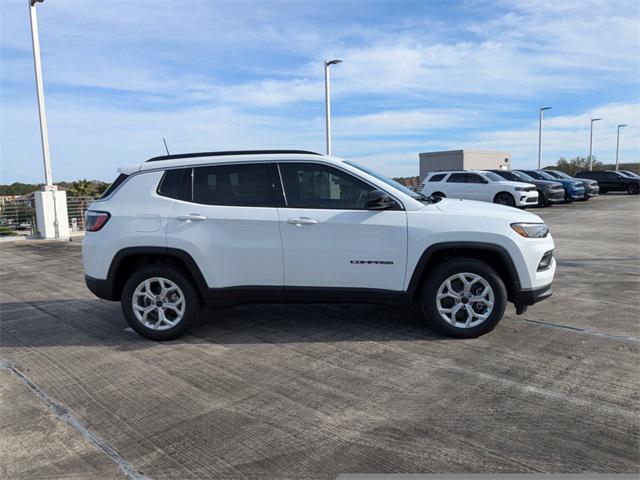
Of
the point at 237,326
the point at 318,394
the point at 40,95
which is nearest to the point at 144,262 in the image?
the point at 237,326

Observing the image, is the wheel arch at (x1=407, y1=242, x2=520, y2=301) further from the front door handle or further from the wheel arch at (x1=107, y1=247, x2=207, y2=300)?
the wheel arch at (x1=107, y1=247, x2=207, y2=300)

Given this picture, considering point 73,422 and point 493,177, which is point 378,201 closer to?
point 73,422

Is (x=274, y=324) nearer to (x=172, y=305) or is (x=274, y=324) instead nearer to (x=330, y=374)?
(x=172, y=305)

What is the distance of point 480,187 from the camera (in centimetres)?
2109

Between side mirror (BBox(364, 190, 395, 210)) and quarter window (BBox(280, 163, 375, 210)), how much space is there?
0.06m

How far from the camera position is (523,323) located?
5.39m

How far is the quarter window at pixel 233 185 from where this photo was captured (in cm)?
496

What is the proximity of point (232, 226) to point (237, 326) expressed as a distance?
4.08ft

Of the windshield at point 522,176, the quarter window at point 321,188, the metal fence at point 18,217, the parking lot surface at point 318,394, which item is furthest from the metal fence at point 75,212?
the windshield at point 522,176

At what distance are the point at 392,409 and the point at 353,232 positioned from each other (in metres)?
1.78

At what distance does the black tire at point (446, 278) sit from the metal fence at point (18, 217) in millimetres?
15090

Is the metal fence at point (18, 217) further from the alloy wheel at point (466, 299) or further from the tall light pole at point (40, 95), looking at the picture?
the alloy wheel at point (466, 299)

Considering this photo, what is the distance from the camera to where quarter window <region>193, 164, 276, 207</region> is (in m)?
4.96

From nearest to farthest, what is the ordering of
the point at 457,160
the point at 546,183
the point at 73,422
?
the point at 73,422, the point at 546,183, the point at 457,160
